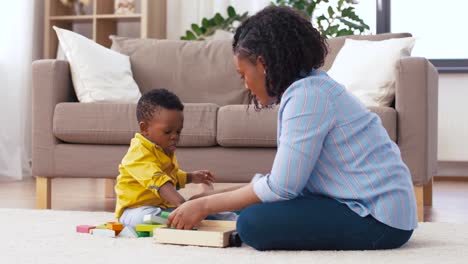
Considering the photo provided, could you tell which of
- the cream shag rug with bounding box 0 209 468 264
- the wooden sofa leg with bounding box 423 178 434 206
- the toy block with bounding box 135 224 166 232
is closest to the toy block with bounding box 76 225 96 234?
the cream shag rug with bounding box 0 209 468 264

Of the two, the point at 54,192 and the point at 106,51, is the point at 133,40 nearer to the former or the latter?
the point at 106,51

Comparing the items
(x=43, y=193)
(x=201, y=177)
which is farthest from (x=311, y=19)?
(x=201, y=177)

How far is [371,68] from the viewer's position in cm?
291

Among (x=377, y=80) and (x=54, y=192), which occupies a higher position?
(x=377, y=80)

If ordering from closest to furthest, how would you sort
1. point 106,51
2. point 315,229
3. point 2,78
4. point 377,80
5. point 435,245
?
point 315,229 < point 435,245 < point 377,80 < point 106,51 < point 2,78

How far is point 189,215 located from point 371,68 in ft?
4.83

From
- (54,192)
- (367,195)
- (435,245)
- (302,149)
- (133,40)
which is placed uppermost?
(133,40)

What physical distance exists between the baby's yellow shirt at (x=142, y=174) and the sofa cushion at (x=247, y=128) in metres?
0.65

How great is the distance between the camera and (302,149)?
60.8 inches

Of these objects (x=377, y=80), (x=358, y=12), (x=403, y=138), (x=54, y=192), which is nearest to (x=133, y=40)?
(x=54, y=192)

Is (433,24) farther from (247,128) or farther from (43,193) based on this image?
(43,193)

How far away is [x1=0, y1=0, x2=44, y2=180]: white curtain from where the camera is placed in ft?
14.4

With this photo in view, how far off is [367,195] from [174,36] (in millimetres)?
3446


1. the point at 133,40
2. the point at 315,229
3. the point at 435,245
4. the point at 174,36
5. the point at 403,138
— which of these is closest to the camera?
the point at 315,229
